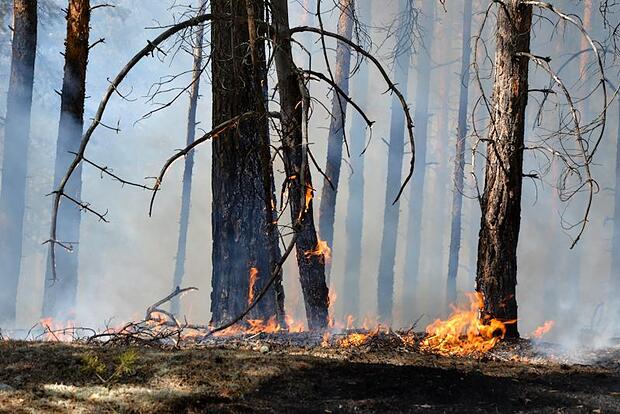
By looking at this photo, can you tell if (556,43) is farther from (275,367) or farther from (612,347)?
(275,367)

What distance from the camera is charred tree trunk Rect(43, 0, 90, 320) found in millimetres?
12398

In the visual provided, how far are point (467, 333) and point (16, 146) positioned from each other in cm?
1148

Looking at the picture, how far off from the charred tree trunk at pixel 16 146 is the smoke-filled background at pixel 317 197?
11843 millimetres

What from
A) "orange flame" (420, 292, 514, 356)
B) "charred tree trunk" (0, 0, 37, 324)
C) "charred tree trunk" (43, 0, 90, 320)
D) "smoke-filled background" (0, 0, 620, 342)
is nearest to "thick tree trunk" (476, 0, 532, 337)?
"orange flame" (420, 292, 514, 356)

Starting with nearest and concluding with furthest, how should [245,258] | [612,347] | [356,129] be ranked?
1. [612,347]
2. [245,258]
3. [356,129]

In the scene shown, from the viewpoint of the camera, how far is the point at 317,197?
34.4 m

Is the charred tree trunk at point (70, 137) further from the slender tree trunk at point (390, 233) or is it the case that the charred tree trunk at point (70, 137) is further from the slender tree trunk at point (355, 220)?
the slender tree trunk at point (355, 220)

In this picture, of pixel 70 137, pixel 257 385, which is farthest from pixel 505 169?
pixel 70 137

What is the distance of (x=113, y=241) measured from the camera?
34781 mm

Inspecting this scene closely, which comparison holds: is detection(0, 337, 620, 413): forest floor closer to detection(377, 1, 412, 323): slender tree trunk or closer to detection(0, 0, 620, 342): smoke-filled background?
detection(377, 1, 412, 323): slender tree trunk

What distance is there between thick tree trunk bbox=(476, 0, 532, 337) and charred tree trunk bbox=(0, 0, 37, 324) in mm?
10148

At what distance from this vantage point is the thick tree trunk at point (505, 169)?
8.36 m

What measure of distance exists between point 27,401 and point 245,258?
16.7ft

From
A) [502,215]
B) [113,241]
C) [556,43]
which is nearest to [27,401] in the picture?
[502,215]
